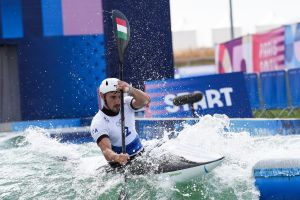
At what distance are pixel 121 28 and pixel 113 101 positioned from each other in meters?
0.89

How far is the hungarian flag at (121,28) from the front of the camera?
22.6 feet

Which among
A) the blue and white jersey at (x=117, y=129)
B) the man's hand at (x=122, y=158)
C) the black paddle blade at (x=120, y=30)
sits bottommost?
the man's hand at (x=122, y=158)

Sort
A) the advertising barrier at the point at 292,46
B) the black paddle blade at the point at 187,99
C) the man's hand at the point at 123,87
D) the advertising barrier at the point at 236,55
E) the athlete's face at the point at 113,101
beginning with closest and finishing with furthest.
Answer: the man's hand at the point at 123,87
the athlete's face at the point at 113,101
the black paddle blade at the point at 187,99
the advertising barrier at the point at 292,46
the advertising barrier at the point at 236,55

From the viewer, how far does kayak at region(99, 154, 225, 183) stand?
6133mm

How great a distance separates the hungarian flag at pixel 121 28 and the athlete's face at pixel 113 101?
0.77 meters

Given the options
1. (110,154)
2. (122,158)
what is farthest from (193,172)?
(110,154)

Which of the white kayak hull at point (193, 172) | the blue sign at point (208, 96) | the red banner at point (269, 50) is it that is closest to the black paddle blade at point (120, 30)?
the white kayak hull at point (193, 172)

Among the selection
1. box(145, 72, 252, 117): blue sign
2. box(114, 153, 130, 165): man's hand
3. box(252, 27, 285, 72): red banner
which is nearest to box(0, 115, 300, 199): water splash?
box(114, 153, 130, 165): man's hand

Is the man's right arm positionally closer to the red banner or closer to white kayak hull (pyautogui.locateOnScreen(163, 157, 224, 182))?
white kayak hull (pyautogui.locateOnScreen(163, 157, 224, 182))

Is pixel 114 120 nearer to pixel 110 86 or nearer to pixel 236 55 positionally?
pixel 110 86

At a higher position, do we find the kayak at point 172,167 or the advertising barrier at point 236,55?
the advertising barrier at point 236,55

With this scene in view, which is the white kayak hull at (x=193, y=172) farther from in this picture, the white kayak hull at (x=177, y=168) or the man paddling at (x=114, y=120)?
the man paddling at (x=114, y=120)

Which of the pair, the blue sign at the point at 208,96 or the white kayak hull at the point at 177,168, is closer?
the white kayak hull at the point at 177,168

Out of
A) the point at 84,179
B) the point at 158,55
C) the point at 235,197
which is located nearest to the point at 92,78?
the point at 158,55
